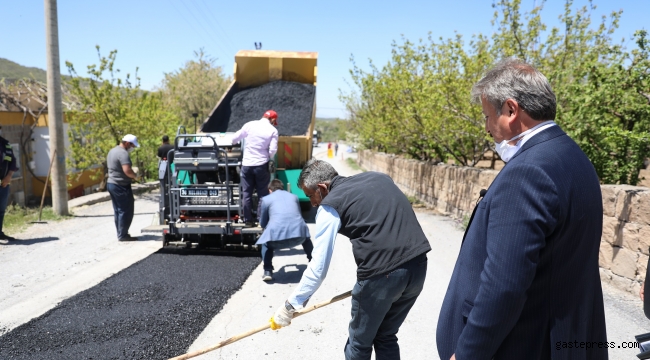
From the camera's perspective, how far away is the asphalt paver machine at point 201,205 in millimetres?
6984

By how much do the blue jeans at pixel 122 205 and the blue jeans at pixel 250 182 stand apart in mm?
2260

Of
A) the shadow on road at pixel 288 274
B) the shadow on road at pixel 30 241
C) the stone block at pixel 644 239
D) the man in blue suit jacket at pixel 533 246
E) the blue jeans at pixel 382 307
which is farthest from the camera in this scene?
the shadow on road at pixel 30 241

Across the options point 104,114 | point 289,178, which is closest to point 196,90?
point 104,114

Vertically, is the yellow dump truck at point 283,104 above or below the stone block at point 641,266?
above

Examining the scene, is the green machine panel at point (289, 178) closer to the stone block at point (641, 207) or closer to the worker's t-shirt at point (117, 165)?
the worker's t-shirt at point (117, 165)

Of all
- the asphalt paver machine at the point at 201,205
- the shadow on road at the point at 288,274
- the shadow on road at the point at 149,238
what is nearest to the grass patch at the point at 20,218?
the shadow on road at the point at 149,238

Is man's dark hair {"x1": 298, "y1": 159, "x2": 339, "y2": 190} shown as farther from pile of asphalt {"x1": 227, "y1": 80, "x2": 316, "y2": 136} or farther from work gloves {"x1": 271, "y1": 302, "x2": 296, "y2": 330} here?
pile of asphalt {"x1": 227, "y1": 80, "x2": 316, "y2": 136}

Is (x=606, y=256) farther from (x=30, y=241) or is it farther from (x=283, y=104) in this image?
(x=30, y=241)

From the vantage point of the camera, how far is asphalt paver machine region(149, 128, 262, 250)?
698 centimetres

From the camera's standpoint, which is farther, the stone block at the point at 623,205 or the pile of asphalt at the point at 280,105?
the pile of asphalt at the point at 280,105

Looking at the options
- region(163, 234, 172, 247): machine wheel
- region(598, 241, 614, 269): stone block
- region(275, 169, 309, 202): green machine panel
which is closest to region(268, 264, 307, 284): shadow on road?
region(163, 234, 172, 247): machine wheel

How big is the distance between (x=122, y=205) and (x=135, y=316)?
12.9 feet

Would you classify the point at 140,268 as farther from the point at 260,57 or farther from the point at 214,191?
the point at 260,57

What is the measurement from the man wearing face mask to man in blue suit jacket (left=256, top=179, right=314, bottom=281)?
10.3 feet
